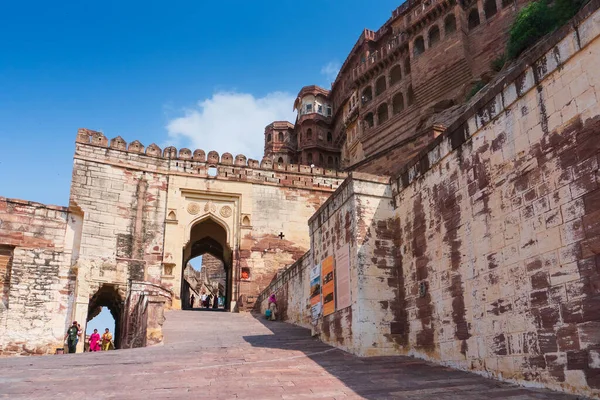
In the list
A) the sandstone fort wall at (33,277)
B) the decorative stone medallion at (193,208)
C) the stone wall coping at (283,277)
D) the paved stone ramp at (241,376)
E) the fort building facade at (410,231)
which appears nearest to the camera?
the fort building facade at (410,231)

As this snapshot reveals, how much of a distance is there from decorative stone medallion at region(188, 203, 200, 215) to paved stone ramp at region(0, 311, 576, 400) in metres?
12.0

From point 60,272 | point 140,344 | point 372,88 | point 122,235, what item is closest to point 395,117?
point 372,88

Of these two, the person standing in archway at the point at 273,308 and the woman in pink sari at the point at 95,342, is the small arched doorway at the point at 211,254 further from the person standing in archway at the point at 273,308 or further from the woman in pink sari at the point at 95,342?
the woman in pink sari at the point at 95,342

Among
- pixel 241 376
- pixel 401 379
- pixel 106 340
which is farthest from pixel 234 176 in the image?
pixel 401 379

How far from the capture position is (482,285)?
685cm

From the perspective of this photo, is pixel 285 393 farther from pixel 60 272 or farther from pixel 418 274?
pixel 60 272

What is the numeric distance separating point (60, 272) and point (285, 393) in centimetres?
1529

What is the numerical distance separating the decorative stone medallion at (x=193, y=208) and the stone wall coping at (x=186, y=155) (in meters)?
1.99

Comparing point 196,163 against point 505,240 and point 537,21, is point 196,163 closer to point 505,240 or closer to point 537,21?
point 537,21

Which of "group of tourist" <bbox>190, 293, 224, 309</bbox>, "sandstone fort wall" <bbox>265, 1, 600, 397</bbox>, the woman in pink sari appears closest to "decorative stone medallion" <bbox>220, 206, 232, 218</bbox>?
"group of tourist" <bbox>190, 293, 224, 309</bbox>

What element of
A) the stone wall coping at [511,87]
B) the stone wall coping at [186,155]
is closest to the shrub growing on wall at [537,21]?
the stone wall coping at [186,155]

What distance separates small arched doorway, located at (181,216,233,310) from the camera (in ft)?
76.1

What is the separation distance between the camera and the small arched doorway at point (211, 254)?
2320cm

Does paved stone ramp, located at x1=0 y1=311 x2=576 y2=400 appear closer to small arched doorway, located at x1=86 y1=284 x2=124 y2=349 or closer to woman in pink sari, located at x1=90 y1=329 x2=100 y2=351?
woman in pink sari, located at x1=90 y1=329 x2=100 y2=351
